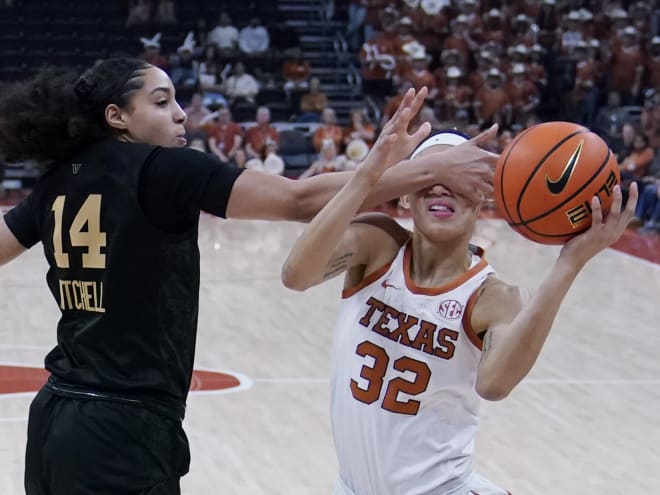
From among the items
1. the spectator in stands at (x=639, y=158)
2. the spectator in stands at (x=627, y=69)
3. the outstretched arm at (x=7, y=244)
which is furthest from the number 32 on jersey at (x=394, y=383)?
the spectator in stands at (x=627, y=69)

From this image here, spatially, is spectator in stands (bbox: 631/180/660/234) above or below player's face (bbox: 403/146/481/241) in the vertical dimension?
below

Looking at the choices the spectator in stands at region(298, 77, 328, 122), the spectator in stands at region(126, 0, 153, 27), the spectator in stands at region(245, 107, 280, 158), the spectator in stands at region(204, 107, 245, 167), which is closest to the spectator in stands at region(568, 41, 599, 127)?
the spectator in stands at region(298, 77, 328, 122)

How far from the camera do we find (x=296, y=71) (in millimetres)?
19547

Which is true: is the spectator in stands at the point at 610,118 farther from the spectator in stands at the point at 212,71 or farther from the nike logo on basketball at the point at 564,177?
the nike logo on basketball at the point at 564,177

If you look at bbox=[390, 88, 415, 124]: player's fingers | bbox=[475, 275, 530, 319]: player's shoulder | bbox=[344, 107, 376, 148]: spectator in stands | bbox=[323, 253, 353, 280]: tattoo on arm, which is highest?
bbox=[390, 88, 415, 124]: player's fingers

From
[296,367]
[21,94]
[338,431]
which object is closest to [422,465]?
[338,431]

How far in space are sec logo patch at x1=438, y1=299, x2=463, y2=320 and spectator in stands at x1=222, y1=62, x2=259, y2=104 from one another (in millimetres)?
15785

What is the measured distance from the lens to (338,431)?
3.33 m

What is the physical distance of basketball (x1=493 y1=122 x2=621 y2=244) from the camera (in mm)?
2785

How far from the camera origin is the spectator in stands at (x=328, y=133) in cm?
1736

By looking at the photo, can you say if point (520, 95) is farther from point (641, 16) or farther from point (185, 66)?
point (185, 66)

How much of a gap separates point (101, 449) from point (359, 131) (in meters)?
14.7

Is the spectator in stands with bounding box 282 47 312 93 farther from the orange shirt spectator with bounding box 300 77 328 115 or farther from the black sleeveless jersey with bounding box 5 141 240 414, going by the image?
the black sleeveless jersey with bounding box 5 141 240 414

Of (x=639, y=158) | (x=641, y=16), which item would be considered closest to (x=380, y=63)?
(x=641, y=16)
